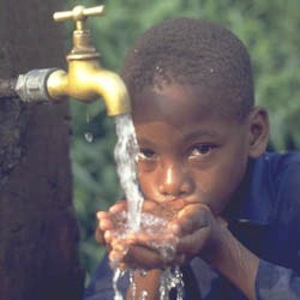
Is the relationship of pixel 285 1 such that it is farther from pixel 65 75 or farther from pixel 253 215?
pixel 65 75

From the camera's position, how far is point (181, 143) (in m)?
2.89

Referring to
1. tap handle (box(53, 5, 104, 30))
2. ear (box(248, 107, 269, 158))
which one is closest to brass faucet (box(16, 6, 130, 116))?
tap handle (box(53, 5, 104, 30))

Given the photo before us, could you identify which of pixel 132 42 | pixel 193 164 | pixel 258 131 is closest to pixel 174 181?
pixel 193 164

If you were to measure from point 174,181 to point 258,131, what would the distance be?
31cm

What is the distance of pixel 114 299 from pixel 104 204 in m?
1.31

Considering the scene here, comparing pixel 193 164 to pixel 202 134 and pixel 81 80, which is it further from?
pixel 81 80

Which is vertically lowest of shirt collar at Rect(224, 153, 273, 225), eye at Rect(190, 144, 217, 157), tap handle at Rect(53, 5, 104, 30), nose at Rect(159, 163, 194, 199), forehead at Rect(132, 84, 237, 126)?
shirt collar at Rect(224, 153, 273, 225)

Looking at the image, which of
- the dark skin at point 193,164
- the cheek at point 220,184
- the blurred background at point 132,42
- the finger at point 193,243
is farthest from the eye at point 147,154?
the blurred background at point 132,42

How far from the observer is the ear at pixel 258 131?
308cm

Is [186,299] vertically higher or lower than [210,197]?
lower

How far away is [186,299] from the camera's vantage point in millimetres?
3145

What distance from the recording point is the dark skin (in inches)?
112

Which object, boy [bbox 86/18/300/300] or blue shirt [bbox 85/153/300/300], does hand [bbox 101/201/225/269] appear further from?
blue shirt [bbox 85/153/300/300]

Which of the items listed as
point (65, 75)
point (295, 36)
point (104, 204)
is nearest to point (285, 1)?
point (295, 36)
